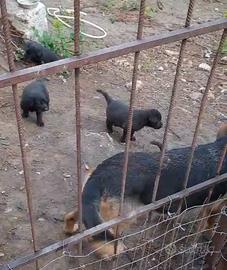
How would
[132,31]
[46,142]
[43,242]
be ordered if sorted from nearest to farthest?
[43,242] → [46,142] → [132,31]

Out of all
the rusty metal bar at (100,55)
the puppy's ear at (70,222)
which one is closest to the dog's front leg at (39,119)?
the puppy's ear at (70,222)

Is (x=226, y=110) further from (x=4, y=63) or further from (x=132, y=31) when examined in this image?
(x=4, y=63)

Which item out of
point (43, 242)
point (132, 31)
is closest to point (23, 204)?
point (43, 242)

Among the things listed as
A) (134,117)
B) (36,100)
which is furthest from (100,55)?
(36,100)

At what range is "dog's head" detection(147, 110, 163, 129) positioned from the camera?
4766 millimetres

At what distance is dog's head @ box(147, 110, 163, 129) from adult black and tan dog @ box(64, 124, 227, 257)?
116 cm

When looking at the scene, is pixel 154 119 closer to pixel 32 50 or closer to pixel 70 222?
pixel 70 222

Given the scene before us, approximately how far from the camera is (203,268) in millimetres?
3334

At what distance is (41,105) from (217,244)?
2475 millimetres

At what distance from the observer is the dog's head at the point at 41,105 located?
189 inches

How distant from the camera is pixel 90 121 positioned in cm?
523

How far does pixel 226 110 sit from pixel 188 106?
1.52 feet

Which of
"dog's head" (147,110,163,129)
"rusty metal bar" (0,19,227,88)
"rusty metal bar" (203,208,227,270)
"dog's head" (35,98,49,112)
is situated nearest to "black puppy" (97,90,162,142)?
"dog's head" (147,110,163,129)

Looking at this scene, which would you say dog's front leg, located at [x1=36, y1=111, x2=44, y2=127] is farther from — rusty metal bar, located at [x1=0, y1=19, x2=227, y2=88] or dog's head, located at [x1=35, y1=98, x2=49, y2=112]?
rusty metal bar, located at [x1=0, y1=19, x2=227, y2=88]
